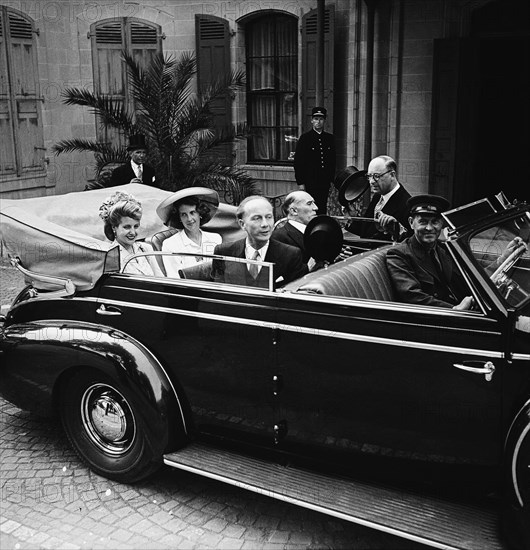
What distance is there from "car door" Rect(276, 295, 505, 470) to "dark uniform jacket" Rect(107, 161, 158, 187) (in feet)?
19.8

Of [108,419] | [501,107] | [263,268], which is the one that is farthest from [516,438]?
[501,107]

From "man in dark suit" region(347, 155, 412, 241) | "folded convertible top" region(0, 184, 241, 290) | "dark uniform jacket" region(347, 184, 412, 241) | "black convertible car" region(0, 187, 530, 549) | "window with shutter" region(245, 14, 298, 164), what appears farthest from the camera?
"window with shutter" region(245, 14, 298, 164)

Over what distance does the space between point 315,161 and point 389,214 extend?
4939mm

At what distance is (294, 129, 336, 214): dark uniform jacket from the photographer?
10938mm

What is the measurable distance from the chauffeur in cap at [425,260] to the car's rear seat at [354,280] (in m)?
0.07

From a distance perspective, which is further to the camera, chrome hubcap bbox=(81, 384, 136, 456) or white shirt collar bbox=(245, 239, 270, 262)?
white shirt collar bbox=(245, 239, 270, 262)

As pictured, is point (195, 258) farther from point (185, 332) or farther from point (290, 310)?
point (290, 310)

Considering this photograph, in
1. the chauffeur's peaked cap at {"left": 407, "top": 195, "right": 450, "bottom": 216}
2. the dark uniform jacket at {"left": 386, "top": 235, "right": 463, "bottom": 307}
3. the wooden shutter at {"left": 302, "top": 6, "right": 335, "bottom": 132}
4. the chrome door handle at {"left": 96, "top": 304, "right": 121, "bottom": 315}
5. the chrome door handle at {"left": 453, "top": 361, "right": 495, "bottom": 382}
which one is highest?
the wooden shutter at {"left": 302, "top": 6, "right": 335, "bottom": 132}

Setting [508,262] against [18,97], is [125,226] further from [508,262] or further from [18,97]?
[18,97]

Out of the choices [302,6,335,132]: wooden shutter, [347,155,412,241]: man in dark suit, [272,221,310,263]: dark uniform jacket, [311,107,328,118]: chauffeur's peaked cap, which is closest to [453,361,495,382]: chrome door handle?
[272,221,310,263]: dark uniform jacket

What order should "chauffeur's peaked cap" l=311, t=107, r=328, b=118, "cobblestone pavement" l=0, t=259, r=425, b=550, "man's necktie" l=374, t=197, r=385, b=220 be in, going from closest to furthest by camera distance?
"cobblestone pavement" l=0, t=259, r=425, b=550, "man's necktie" l=374, t=197, r=385, b=220, "chauffeur's peaked cap" l=311, t=107, r=328, b=118

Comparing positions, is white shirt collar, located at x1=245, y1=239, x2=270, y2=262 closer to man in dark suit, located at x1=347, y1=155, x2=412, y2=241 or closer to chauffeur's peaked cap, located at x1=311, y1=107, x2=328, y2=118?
man in dark suit, located at x1=347, y1=155, x2=412, y2=241

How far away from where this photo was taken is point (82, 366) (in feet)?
15.0

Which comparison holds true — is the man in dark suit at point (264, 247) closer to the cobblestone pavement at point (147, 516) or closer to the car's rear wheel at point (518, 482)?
the cobblestone pavement at point (147, 516)
